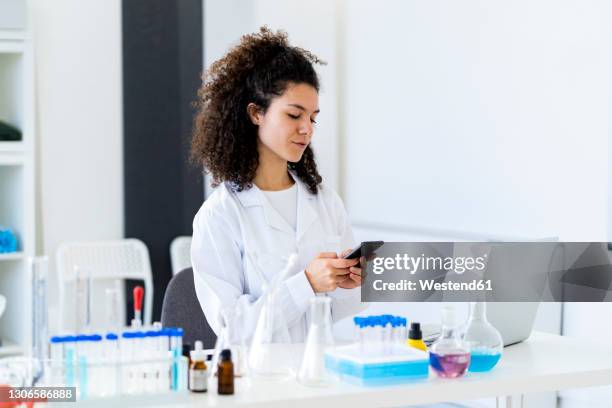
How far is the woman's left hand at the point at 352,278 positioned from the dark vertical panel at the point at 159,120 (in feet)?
8.85

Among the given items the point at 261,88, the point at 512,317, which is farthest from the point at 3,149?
the point at 512,317

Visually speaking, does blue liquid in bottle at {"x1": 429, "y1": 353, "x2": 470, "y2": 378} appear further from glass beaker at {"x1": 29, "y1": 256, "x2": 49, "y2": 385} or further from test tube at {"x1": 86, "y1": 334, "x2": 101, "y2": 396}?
glass beaker at {"x1": 29, "y1": 256, "x2": 49, "y2": 385}

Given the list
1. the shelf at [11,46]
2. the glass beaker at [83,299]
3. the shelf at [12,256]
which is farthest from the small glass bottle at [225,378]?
the shelf at [11,46]

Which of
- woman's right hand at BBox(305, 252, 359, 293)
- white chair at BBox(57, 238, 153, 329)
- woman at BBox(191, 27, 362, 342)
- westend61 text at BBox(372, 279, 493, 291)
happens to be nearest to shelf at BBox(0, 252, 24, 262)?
white chair at BBox(57, 238, 153, 329)

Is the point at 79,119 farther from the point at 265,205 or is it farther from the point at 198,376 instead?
the point at 198,376

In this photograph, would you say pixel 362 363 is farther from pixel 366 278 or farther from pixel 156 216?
pixel 156 216

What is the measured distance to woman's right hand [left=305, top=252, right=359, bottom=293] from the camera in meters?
2.32

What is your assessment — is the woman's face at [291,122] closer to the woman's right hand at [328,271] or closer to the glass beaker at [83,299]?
the woman's right hand at [328,271]

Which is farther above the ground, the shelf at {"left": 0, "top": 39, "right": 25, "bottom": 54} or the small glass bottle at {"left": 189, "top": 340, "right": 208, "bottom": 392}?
the shelf at {"left": 0, "top": 39, "right": 25, "bottom": 54}

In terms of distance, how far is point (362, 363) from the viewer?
197 centimetres

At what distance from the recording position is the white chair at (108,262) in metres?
4.74

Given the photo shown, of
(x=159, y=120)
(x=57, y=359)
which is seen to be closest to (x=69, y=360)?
(x=57, y=359)

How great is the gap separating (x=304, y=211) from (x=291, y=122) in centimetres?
25

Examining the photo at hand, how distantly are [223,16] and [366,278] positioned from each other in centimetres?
299
